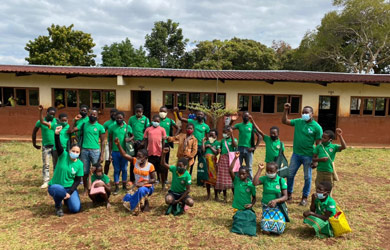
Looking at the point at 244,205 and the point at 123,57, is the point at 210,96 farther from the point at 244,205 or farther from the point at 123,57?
the point at 123,57

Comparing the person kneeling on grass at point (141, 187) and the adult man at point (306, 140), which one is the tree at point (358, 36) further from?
the person kneeling on grass at point (141, 187)

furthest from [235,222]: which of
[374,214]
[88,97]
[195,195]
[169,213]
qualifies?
[88,97]

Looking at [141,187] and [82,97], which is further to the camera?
[82,97]

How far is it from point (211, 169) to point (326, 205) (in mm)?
1935

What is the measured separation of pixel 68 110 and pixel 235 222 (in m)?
10.0

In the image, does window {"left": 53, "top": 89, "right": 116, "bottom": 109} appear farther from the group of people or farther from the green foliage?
the group of people

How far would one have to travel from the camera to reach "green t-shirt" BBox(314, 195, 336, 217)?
3.49 meters

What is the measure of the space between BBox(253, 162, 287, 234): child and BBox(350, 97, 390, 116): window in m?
9.87

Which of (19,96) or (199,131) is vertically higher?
(19,96)

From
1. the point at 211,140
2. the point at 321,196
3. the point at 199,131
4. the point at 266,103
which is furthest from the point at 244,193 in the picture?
the point at 266,103

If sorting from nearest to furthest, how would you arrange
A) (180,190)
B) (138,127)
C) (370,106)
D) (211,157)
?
(180,190), (211,157), (138,127), (370,106)

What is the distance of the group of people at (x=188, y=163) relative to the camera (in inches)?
144

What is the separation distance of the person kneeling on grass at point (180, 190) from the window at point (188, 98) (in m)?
7.68

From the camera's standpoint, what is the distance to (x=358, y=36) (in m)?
25.1
